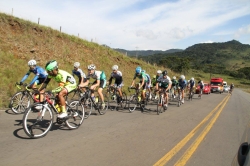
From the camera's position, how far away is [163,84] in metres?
11.8

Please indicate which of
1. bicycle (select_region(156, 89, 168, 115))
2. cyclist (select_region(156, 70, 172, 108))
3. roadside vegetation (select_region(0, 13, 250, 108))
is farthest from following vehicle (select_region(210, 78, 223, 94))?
bicycle (select_region(156, 89, 168, 115))

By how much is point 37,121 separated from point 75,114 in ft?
5.08

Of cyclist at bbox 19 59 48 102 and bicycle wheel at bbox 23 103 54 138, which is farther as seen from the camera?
cyclist at bbox 19 59 48 102

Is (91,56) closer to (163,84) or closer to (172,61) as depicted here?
(163,84)

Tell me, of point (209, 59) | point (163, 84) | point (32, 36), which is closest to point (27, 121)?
point (163, 84)

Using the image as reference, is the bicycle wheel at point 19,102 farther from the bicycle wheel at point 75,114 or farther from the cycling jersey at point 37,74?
the bicycle wheel at point 75,114

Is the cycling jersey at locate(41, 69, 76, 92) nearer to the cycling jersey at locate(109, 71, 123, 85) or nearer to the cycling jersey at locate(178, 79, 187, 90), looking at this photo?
the cycling jersey at locate(109, 71, 123, 85)

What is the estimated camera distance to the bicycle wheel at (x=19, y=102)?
807cm

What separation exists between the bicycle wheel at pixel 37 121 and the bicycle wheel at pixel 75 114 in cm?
84

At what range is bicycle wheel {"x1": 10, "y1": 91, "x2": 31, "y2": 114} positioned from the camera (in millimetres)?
8070

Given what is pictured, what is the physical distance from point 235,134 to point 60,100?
6.07 metres

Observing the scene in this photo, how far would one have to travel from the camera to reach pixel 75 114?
6.96 meters

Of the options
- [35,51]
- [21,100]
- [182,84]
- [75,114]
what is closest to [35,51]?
[35,51]

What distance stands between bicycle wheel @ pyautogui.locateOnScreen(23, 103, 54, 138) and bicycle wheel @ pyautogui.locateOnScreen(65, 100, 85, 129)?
33.0 inches
